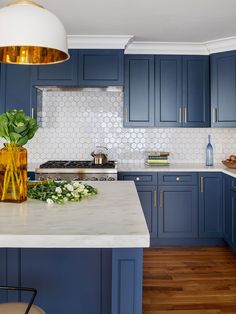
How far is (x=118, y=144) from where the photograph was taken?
477 centimetres

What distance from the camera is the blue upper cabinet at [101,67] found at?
14.0 ft

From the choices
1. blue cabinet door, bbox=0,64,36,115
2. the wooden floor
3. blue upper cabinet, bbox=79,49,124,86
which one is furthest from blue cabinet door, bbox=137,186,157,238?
blue cabinet door, bbox=0,64,36,115

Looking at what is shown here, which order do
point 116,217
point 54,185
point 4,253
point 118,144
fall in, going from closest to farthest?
point 116,217, point 4,253, point 54,185, point 118,144

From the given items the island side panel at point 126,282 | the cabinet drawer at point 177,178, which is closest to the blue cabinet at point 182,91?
the cabinet drawer at point 177,178

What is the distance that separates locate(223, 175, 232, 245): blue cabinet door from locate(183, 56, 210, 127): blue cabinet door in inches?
32.8

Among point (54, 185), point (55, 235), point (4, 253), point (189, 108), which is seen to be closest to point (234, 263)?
point (189, 108)

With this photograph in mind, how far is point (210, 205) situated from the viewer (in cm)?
426

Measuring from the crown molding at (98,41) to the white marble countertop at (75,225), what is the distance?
2.73m

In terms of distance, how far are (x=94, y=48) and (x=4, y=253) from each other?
3.11 meters

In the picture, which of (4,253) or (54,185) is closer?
(4,253)

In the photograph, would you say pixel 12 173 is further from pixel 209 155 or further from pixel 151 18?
pixel 209 155

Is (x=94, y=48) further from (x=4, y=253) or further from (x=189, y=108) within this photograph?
(x=4, y=253)

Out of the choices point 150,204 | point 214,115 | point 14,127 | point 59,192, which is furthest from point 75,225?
point 214,115

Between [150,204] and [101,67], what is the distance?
68.3 inches
